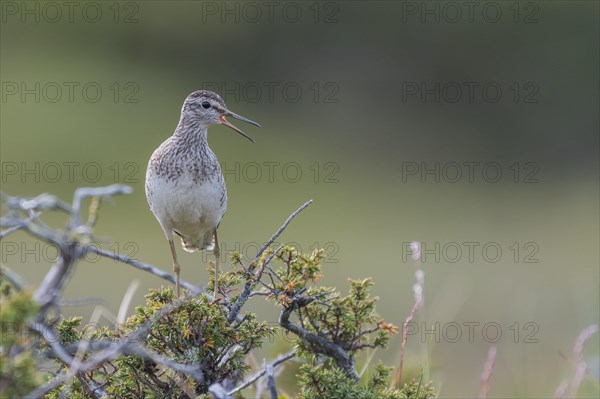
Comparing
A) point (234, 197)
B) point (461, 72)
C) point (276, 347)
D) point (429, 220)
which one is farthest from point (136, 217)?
point (276, 347)

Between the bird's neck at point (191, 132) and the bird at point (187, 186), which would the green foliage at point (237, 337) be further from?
the bird's neck at point (191, 132)

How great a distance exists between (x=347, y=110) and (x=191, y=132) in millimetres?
13720

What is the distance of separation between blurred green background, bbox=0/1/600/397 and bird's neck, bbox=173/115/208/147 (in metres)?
9.82

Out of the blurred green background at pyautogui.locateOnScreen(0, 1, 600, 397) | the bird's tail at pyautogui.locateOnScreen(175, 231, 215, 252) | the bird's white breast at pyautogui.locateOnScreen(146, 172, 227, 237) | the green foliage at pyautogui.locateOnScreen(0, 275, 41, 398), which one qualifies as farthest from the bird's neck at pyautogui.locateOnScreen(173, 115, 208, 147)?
the blurred green background at pyautogui.locateOnScreen(0, 1, 600, 397)

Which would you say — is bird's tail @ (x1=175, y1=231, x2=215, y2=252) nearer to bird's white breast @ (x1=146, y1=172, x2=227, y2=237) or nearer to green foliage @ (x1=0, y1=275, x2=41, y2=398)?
bird's white breast @ (x1=146, y1=172, x2=227, y2=237)

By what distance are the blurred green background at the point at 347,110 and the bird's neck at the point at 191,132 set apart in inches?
387

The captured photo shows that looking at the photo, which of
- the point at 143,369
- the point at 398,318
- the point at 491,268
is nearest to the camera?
the point at 143,369

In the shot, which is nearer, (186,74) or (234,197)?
(234,197)

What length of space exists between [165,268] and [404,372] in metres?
7.72

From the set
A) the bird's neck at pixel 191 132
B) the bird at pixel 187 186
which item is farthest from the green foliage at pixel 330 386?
the bird's neck at pixel 191 132

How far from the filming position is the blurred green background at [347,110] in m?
17.6

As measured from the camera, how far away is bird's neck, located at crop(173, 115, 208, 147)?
659cm

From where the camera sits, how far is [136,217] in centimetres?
1700

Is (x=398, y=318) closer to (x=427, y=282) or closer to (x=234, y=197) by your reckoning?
(x=427, y=282)
